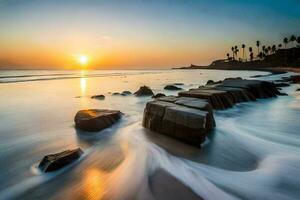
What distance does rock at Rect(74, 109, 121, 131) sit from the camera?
7.55 meters

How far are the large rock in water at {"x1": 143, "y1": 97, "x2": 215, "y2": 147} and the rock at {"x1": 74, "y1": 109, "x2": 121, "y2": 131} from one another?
1436 millimetres

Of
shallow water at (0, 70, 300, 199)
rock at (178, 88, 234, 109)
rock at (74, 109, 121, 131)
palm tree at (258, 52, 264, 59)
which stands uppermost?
palm tree at (258, 52, 264, 59)

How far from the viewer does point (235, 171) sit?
4.78 meters

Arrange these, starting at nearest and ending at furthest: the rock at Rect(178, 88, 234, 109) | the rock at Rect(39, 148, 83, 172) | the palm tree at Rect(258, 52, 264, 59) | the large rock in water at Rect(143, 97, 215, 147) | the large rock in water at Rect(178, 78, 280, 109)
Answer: the rock at Rect(39, 148, 83, 172) < the large rock in water at Rect(143, 97, 215, 147) < the rock at Rect(178, 88, 234, 109) < the large rock in water at Rect(178, 78, 280, 109) < the palm tree at Rect(258, 52, 264, 59)

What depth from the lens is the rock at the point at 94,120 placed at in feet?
24.8

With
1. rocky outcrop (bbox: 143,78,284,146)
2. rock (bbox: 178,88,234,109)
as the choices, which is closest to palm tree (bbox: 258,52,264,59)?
rock (bbox: 178,88,234,109)

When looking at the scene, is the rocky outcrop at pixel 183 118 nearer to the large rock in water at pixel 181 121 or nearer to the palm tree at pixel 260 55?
the large rock in water at pixel 181 121

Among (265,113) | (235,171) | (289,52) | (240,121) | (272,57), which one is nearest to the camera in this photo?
(235,171)

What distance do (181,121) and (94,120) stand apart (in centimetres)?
304

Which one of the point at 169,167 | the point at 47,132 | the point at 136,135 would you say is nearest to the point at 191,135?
→ the point at 169,167

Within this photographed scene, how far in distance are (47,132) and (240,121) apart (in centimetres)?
732

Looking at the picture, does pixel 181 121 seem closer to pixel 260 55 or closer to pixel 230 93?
pixel 230 93

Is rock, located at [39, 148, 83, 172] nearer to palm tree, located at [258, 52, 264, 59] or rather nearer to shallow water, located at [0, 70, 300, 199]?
shallow water, located at [0, 70, 300, 199]

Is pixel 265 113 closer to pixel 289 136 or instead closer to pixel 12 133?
pixel 289 136
